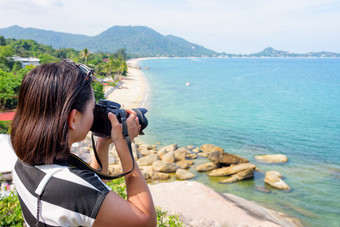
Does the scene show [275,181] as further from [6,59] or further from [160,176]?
[6,59]

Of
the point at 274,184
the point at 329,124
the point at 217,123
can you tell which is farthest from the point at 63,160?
the point at 329,124

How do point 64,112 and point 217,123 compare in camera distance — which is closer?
point 64,112

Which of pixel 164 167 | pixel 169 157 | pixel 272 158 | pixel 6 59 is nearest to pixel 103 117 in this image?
pixel 164 167

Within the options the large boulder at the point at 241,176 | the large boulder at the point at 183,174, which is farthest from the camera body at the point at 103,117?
the large boulder at the point at 241,176

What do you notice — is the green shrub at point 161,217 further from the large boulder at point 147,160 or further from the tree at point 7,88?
the tree at point 7,88

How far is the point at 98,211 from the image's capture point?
93cm

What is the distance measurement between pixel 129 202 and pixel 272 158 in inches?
548

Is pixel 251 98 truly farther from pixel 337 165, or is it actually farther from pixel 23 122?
pixel 23 122

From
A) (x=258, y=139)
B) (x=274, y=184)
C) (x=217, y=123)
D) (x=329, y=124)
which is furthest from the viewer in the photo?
(x=329, y=124)

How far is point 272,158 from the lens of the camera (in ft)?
45.1

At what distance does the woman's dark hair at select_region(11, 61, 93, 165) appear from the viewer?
39.0 inches

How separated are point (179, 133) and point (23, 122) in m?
17.2

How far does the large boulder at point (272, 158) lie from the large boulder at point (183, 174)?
4.25m

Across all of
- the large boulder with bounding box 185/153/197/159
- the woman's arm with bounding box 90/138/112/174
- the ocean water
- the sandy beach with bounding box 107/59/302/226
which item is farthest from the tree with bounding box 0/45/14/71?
the woman's arm with bounding box 90/138/112/174
